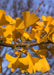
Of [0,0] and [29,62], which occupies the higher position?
[0,0]

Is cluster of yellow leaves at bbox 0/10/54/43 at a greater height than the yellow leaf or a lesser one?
greater

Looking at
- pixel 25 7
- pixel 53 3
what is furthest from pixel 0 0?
pixel 53 3

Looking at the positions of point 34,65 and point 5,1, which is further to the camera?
point 5,1

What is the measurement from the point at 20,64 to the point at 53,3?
2.79 feet

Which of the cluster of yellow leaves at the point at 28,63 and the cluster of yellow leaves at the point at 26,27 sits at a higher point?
the cluster of yellow leaves at the point at 26,27

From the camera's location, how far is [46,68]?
0.13 m

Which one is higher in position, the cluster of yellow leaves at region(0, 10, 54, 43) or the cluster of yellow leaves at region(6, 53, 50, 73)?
the cluster of yellow leaves at region(0, 10, 54, 43)

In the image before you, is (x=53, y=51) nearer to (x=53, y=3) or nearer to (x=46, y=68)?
(x=46, y=68)

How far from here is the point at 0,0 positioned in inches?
33.8

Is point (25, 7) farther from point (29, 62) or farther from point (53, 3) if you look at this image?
point (29, 62)

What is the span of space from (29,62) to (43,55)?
25mm

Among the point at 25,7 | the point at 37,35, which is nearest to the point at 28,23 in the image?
the point at 37,35

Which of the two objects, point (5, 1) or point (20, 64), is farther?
point (5, 1)

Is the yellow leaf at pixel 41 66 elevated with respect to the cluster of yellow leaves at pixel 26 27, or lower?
lower
